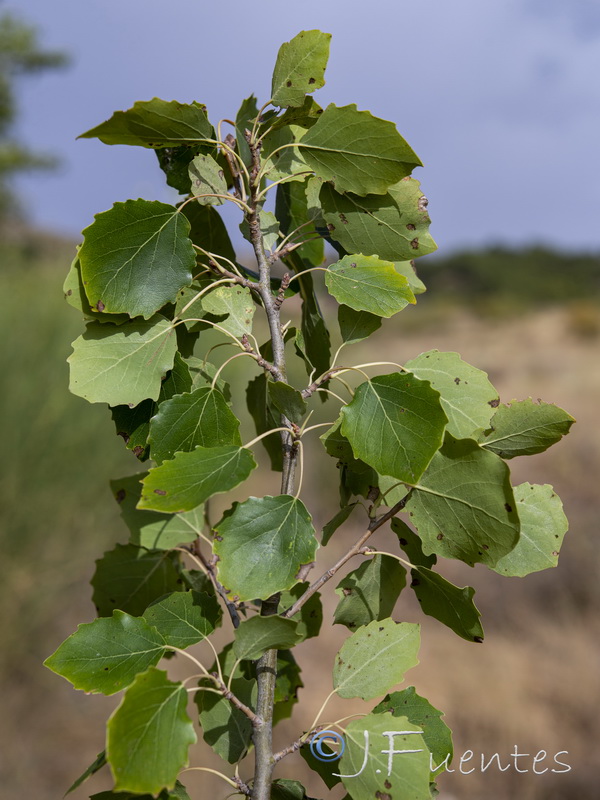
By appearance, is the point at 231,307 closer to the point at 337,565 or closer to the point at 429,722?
the point at 337,565

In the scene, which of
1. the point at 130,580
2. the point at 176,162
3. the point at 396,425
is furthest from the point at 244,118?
the point at 130,580

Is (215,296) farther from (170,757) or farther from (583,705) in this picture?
(583,705)

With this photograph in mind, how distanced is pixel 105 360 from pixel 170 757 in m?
0.24

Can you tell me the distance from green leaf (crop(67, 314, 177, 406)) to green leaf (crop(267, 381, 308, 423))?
7 centimetres

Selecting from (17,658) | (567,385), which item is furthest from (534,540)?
(567,385)

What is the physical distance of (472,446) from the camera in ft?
1.39

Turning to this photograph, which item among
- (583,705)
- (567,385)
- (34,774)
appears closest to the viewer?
(34,774)

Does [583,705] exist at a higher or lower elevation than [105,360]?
lower

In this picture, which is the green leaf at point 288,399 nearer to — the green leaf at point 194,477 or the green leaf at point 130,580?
the green leaf at point 194,477

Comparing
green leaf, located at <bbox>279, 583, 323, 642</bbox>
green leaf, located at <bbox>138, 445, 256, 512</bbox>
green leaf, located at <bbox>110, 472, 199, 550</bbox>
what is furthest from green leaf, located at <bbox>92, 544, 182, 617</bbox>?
green leaf, located at <bbox>138, 445, 256, 512</bbox>

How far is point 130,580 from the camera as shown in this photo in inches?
22.8

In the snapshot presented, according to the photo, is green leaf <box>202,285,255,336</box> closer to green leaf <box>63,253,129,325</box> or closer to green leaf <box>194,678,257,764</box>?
green leaf <box>63,253,129,325</box>

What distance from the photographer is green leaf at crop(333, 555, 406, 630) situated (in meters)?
0.51

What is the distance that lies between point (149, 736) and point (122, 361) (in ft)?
0.73
